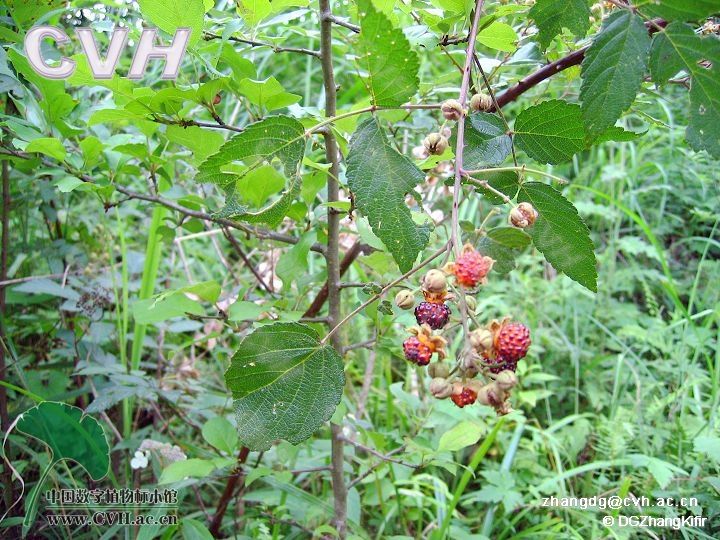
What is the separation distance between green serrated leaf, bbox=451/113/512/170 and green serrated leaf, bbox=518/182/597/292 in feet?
0.15

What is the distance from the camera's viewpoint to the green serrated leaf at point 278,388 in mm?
563

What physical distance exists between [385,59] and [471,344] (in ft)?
0.83

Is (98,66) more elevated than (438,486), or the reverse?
(98,66)

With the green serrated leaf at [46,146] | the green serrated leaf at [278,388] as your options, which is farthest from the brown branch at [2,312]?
the green serrated leaf at [278,388]

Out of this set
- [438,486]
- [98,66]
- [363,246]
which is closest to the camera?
[98,66]

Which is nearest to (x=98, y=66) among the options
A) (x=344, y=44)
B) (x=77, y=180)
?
(x=77, y=180)

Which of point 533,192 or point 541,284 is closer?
point 533,192

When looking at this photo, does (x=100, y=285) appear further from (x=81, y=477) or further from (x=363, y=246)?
(x=363, y=246)

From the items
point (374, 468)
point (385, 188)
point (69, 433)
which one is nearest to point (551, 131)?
point (385, 188)

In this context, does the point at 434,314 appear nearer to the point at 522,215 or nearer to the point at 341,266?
the point at 522,215

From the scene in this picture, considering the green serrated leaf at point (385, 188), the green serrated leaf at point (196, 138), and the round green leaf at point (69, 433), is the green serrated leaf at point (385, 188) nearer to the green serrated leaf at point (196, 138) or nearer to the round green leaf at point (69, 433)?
the green serrated leaf at point (196, 138)

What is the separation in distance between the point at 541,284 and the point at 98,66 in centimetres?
143

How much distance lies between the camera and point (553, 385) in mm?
1657

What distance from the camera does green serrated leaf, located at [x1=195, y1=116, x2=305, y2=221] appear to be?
58 cm
